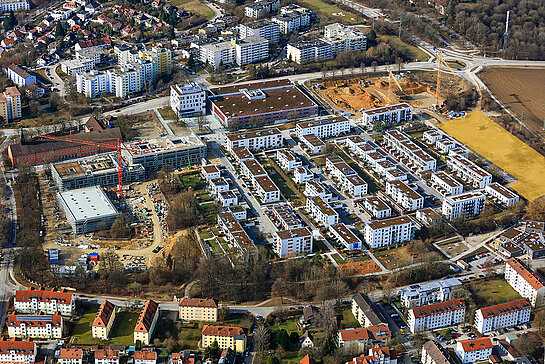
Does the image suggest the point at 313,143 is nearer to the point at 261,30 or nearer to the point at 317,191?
the point at 317,191

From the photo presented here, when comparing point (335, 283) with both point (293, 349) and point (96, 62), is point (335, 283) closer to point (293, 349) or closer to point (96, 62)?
point (293, 349)

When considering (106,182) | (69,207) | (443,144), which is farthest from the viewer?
(443,144)

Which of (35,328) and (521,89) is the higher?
(35,328)

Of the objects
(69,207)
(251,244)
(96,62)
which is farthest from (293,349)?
(96,62)

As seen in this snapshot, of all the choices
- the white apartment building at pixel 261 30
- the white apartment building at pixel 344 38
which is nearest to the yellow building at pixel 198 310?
the white apartment building at pixel 344 38

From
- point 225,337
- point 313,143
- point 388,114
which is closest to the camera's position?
point 225,337

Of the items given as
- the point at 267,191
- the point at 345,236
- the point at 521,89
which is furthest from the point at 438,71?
the point at 345,236

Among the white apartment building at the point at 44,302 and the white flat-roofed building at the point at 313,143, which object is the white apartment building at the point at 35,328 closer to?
the white apartment building at the point at 44,302
